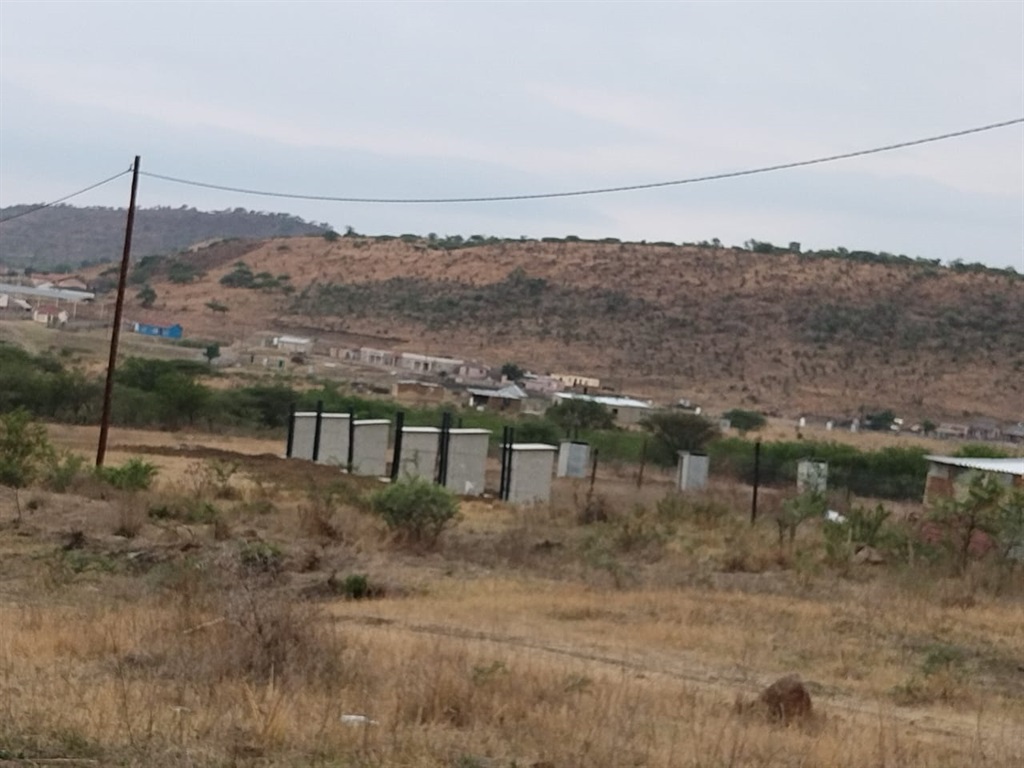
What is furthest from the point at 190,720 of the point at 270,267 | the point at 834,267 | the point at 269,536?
the point at 270,267

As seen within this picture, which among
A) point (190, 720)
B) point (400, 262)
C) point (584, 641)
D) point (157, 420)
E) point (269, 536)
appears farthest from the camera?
point (400, 262)

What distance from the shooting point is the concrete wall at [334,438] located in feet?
149

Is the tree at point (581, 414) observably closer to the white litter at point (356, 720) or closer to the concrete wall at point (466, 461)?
the concrete wall at point (466, 461)

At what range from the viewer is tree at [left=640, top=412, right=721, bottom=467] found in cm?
6166

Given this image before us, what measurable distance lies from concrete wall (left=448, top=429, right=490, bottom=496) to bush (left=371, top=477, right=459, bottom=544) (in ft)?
45.8

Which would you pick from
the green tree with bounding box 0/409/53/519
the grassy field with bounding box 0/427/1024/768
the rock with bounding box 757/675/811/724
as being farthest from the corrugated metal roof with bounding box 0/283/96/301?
the rock with bounding box 757/675/811/724

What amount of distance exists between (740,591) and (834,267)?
302 ft

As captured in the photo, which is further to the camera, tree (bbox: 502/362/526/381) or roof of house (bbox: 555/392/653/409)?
tree (bbox: 502/362/526/381)

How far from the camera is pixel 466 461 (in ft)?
136

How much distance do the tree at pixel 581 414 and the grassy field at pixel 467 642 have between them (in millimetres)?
37210

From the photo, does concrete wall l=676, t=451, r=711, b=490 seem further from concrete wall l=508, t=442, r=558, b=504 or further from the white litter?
the white litter

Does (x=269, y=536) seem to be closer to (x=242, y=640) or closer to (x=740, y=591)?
(x=740, y=591)

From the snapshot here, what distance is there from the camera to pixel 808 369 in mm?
94688

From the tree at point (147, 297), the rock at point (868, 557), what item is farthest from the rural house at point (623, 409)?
the tree at point (147, 297)
